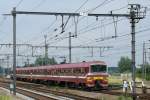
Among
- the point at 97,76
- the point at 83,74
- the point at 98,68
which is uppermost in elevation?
the point at 98,68

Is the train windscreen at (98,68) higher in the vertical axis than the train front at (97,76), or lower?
higher

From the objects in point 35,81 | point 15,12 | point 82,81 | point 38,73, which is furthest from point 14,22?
point 35,81

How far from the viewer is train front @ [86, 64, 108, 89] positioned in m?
48.3

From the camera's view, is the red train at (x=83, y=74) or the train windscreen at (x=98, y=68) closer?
the red train at (x=83, y=74)

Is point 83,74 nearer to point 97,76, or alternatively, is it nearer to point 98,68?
point 97,76

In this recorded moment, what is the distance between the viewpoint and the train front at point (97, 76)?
4831cm

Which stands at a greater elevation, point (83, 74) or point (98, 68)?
point (98, 68)

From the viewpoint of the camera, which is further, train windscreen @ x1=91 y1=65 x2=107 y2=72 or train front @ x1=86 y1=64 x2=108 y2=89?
train windscreen @ x1=91 y1=65 x2=107 y2=72

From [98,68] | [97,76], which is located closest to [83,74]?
[97,76]

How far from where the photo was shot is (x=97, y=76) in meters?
49.1

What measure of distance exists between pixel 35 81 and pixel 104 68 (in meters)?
32.8

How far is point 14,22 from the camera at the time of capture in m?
38.3

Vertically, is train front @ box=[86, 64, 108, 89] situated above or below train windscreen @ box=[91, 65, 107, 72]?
below

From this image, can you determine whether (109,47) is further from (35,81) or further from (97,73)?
(97,73)
